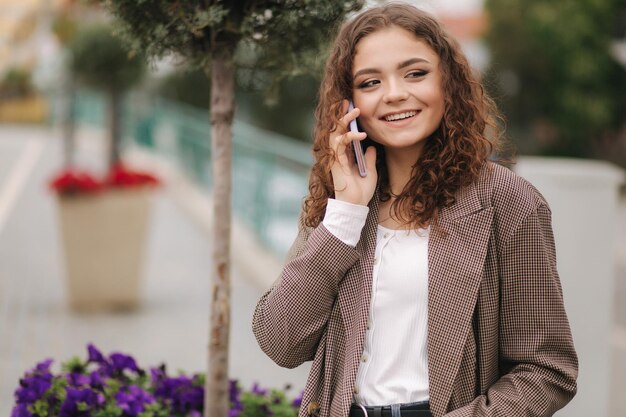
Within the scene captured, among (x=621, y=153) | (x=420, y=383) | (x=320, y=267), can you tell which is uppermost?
(x=320, y=267)

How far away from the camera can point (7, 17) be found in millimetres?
52844

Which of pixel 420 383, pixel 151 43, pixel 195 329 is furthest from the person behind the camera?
pixel 195 329

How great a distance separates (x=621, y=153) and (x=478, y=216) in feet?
82.7

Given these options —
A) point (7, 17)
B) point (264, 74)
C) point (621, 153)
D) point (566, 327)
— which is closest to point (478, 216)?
point (566, 327)

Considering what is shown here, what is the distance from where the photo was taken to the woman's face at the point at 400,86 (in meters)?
2.44

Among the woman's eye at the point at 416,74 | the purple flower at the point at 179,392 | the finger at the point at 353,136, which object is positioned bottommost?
the purple flower at the point at 179,392

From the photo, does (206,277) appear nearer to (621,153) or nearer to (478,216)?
(478,216)

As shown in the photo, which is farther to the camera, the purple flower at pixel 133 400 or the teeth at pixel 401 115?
the purple flower at pixel 133 400

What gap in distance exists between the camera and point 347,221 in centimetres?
242

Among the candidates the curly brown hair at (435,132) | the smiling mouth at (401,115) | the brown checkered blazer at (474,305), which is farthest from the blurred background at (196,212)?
the brown checkered blazer at (474,305)

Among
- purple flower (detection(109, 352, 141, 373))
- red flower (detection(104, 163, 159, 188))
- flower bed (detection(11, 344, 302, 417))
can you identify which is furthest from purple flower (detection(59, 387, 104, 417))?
red flower (detection(104, 163, 159, 188))

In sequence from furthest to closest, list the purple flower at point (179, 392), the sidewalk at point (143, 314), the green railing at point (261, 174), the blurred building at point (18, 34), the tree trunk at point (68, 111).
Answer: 1. the blurred building at point (18, 34)
2. the tree trunk at point (68, 111)
3. the green railing at point (261, 174)
4. the sidewalk at point (143, 314)
5. the purple flower at point (179, 392)

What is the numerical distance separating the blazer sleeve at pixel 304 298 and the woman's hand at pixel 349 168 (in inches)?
4.1

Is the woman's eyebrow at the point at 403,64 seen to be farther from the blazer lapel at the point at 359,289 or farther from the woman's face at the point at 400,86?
the blazer lapel at the point at 359,289
